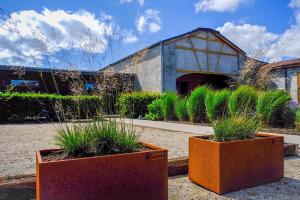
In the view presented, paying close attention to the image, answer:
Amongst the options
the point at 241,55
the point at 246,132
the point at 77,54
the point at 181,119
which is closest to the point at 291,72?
the point at 241,55

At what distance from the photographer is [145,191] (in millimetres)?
2131

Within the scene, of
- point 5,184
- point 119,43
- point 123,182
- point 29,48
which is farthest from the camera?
point 119,43

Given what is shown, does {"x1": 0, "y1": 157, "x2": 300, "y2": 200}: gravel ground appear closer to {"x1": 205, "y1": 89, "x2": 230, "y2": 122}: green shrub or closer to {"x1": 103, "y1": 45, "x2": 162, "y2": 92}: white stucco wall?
Answer: {"x1": 205, "y1": 89, "x2": 230, "y2": 122}: green shrub

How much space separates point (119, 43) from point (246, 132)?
5.46 feet

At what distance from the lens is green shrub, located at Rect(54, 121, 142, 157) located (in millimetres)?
2186

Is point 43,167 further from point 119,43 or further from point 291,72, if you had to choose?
point 291,72

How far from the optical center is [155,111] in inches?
437

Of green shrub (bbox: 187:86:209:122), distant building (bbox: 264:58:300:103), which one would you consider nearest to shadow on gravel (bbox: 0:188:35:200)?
green shrub (bbox: 187:86:209:122)

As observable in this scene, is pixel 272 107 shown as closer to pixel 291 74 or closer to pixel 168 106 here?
pixel 168 106

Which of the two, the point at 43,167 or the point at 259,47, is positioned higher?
the point at 259,47

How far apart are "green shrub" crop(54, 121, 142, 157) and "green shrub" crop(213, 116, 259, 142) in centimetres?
91

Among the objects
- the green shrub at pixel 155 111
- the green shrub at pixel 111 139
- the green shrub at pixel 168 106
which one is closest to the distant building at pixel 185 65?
the green shrub at pixel 155 111

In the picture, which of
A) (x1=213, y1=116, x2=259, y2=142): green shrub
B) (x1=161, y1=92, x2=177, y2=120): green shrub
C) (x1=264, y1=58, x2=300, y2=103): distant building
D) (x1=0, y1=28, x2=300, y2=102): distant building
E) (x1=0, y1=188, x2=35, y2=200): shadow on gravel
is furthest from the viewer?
(x1=0, y1=28, x2=300, y2=102): distant building

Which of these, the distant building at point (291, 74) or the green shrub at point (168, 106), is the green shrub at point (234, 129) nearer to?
the green shrub at point (168, 106)
